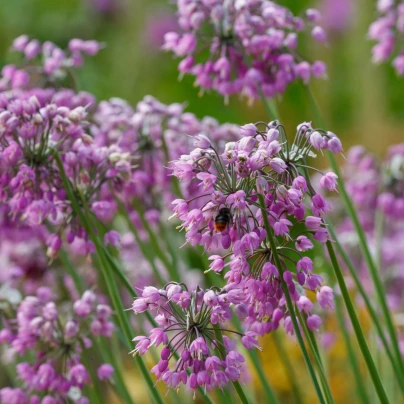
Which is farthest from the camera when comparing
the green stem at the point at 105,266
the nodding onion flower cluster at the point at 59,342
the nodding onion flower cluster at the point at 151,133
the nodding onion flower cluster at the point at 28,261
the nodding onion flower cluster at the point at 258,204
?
the nodding onion flower cluster at the point at 28,261

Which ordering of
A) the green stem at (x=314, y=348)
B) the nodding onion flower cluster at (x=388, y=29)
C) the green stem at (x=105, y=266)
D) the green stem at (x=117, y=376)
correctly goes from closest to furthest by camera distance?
the green stem at (x=314, y=348) < the green stem at (x=105, y=266) < the green stem at (x=117, y=376) < the nodding onion flower cluster at (x=388, y=29)

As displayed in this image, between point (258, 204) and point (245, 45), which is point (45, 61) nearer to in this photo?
point (245, 45)

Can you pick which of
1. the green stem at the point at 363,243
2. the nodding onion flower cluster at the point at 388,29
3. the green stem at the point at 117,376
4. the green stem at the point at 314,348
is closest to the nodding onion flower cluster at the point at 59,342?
the green stem at the point at 117,376

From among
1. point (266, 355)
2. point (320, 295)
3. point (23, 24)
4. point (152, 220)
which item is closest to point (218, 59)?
point (152, 220)

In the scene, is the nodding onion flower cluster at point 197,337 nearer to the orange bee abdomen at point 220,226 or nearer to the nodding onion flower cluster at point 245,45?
the orange bee abdomen at point 220,226

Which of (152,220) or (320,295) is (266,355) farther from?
(320,295)

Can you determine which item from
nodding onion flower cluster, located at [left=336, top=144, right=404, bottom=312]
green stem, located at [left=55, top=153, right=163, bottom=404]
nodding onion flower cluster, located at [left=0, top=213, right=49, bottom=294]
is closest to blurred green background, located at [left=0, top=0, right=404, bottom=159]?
nodding onion flower cluster, located at [left=336, top=144, right=404, bottom=312]
